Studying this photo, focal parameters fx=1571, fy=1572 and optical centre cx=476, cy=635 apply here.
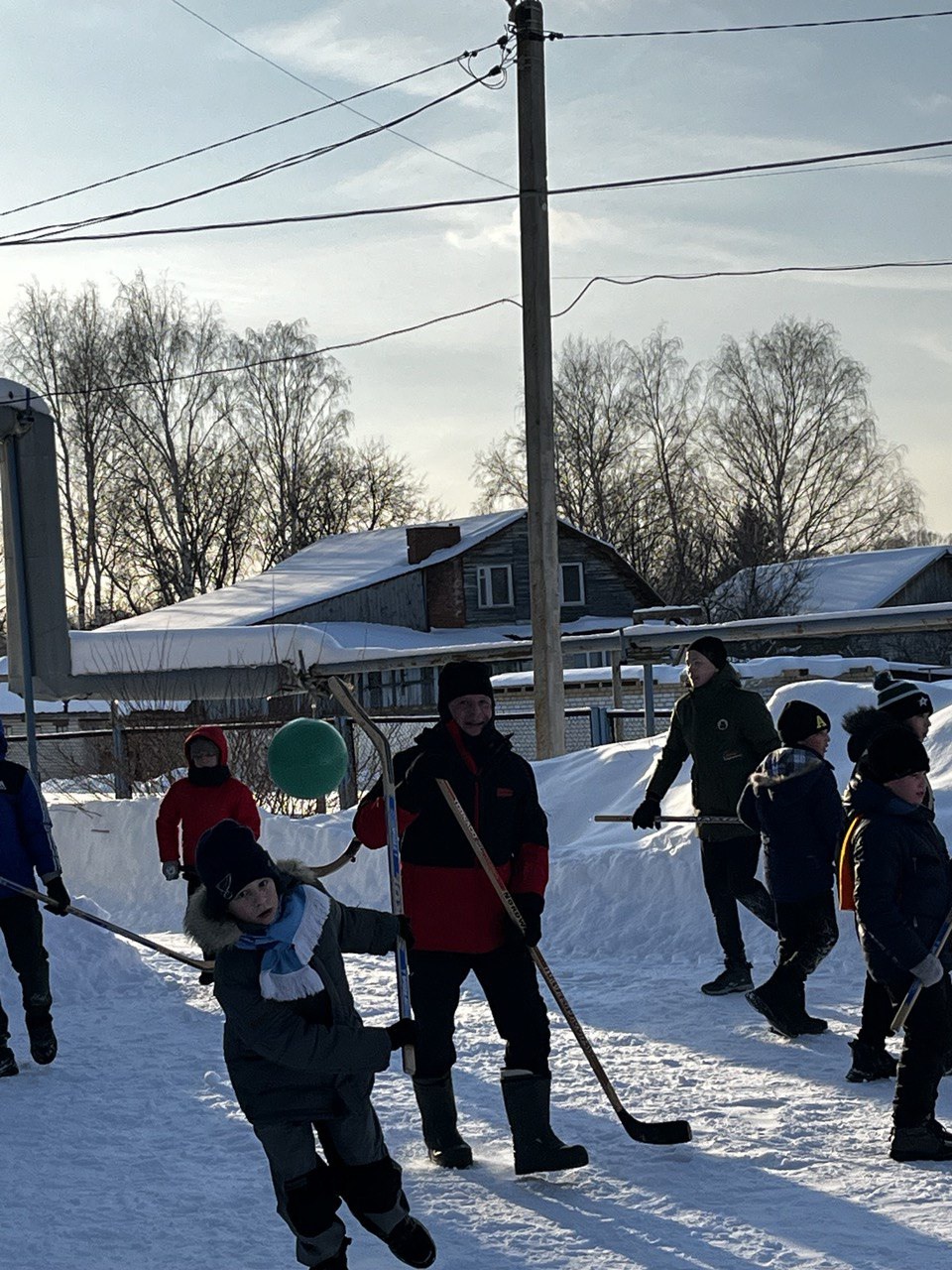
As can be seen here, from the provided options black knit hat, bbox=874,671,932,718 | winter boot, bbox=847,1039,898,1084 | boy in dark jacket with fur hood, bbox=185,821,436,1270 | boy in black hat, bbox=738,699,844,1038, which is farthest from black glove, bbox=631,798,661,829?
boy in dark jacket with fur hood, bbox=185,821,436,1270

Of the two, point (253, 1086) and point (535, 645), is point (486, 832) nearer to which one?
point (253, 1086)

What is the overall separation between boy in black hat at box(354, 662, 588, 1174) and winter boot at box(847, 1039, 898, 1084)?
1.36 meters

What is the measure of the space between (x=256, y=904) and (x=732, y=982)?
4145 mm

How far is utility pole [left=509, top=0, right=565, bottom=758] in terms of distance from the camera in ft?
37.7

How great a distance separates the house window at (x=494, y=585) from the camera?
4072 cm

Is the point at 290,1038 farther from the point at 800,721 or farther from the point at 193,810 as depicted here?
the point at 193,810

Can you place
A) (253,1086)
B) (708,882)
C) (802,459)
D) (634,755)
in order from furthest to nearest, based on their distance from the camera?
(802,459), (634,755), (708,882), (253,1086)

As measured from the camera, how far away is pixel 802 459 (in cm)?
5369

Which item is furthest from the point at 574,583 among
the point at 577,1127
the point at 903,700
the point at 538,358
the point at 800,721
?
the point at 577,1127

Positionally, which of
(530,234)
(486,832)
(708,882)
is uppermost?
(530,234)

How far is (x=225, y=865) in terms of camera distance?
364 centimetres

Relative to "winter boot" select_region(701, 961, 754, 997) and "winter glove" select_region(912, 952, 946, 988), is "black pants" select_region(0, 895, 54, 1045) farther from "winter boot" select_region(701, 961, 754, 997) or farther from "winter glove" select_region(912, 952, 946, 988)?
"winter glove" select_region(912, 952, 946, 988)

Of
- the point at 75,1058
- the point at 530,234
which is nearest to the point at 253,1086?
the point at 75,1058

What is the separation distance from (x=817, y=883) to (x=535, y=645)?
17.4 feet
